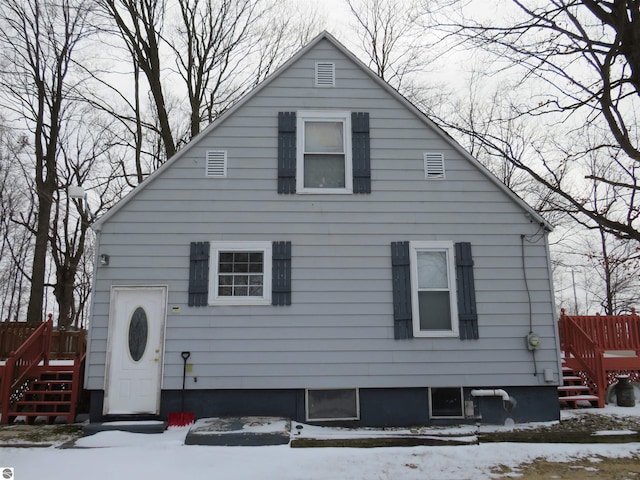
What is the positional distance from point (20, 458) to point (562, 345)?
931 centimetres

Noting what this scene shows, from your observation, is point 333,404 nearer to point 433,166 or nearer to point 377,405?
point 377,405

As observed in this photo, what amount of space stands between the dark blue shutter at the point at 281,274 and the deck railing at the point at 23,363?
463cm

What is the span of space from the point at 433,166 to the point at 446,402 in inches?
155

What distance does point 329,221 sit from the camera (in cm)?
823

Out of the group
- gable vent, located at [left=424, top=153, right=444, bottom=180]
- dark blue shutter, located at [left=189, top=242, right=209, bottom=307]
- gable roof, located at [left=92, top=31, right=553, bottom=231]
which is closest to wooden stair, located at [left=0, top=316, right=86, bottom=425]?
dark blue shutter, located at [left=189, top=242, right=209, bottom=307]

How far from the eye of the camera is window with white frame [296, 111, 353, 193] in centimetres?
838

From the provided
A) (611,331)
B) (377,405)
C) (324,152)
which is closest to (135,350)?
(377,405)

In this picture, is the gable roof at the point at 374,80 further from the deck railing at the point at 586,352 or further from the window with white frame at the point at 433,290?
the deck railing at the point at 586,352

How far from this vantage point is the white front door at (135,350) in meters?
7.67

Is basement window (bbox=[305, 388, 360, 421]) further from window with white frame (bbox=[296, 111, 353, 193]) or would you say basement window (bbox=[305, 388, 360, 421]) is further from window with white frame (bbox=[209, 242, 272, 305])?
window with white frame (bbox=[296, 111, 353, 193])

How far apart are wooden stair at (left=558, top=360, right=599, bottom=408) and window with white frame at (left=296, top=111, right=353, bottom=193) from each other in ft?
18.1

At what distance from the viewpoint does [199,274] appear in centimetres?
793

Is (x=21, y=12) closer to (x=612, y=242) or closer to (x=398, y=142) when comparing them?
(x=398, y=142)

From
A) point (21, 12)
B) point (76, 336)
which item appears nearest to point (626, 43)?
point (76, 336)
